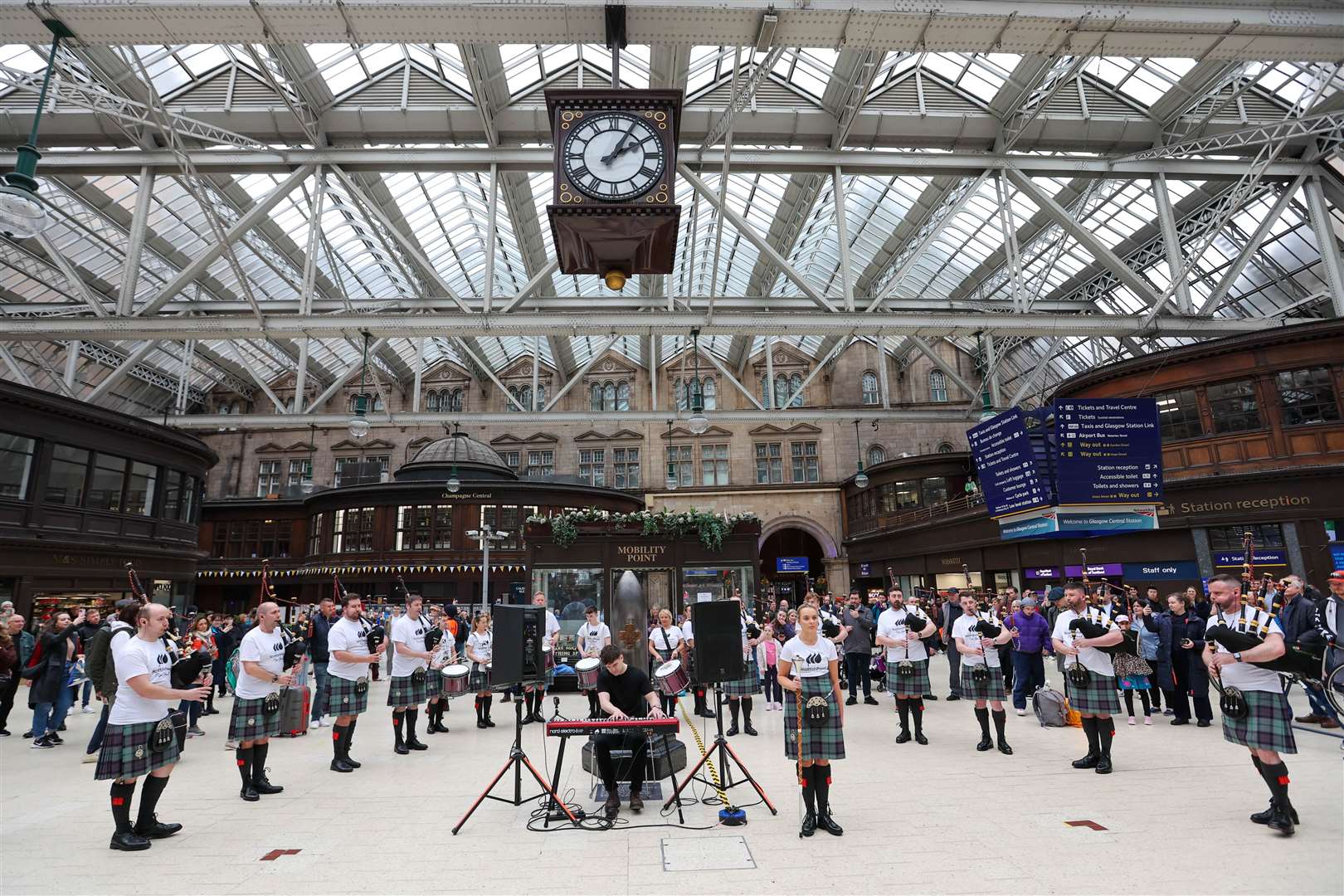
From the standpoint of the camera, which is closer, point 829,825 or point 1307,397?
point 829,825

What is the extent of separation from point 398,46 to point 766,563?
32.5 metres

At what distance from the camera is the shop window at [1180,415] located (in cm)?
1736

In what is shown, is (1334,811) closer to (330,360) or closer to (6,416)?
(6,416)

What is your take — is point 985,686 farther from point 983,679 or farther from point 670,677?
point 670,677

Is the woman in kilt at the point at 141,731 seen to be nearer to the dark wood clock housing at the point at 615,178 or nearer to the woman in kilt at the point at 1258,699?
the dark wood clock housing at the point at 615,178

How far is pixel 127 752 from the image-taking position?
532 centimetres

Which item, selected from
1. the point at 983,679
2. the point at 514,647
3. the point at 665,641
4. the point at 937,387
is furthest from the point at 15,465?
the point at 937,387

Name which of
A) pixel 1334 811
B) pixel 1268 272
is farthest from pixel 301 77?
pixel 1268 272

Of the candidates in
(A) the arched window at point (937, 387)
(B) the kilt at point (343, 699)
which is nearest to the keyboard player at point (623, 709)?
Answer: (B) the kilt at point (343, 699)

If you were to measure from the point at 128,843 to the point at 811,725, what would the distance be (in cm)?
542

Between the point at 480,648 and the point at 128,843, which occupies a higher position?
the point at 480,648

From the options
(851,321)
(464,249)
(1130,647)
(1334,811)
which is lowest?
(1334,811)

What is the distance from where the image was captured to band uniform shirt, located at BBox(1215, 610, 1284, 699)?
546cm

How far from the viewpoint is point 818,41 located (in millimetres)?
6969
